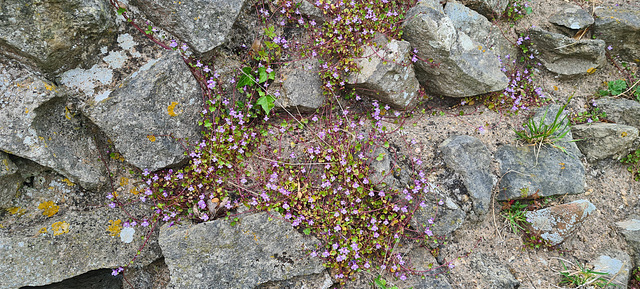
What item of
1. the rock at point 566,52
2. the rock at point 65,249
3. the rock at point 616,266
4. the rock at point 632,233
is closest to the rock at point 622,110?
the rock at point 566,52

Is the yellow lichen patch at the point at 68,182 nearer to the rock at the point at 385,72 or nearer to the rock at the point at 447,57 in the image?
the rock at the point at 385,72

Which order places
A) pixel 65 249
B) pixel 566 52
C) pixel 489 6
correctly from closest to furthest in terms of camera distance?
pixel 65 249 → pixel 566 52 → pixel 489 6

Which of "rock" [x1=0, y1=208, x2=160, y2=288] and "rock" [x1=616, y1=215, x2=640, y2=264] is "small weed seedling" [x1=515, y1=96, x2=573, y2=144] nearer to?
"rock" [x1=616, y1=215, x2=640, y2=264]

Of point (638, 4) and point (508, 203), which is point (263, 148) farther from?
→ point (638, 4)

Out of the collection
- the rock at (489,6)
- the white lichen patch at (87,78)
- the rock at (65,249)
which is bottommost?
the rock at (65,249)

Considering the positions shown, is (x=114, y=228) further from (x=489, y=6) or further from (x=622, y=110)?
(x=622, y=110)

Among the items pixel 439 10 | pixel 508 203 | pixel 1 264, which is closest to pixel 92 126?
pixel 1 264

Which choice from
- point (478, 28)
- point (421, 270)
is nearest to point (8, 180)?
point (421, 270)
